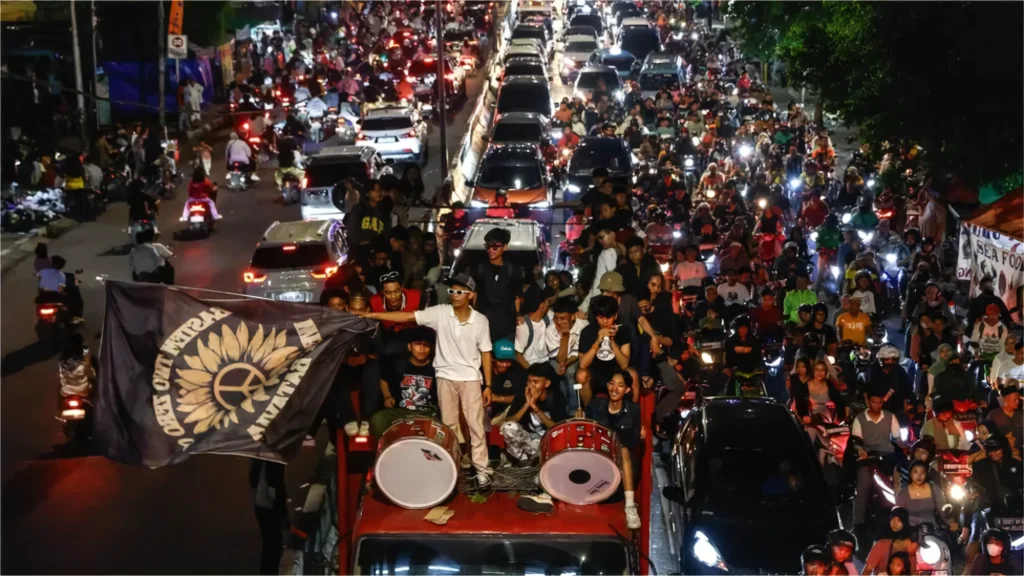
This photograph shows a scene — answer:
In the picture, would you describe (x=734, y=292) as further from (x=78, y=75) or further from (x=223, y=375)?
(x=78, y=75)

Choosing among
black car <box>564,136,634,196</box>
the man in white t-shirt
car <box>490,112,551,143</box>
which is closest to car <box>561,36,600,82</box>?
car <box>490,112,551,143</box>

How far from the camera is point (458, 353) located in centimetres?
859

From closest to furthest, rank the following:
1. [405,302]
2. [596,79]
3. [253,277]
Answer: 1. [405,302]
2. [253,277]
3. [596,79]

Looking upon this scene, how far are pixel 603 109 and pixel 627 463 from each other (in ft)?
90.3

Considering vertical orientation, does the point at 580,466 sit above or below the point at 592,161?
above

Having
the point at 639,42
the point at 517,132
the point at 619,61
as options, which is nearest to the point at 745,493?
the point at 517,132

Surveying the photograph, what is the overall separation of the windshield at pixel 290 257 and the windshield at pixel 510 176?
22.6ft

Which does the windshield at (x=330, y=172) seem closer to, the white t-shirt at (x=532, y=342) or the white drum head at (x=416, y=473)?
the white t-shirt at (x=532, y=342)

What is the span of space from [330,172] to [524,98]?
1298cm

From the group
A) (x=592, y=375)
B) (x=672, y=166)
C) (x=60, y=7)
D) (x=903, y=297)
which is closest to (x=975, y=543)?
(x=592, y=375)

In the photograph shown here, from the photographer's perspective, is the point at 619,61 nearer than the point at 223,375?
No

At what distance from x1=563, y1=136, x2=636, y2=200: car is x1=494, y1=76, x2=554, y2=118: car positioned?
34.3 feet

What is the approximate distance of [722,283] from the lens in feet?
51.7

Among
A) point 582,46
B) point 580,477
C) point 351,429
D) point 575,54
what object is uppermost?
point 580,477
